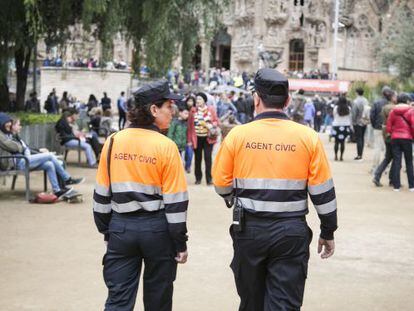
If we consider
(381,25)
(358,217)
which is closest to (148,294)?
(358,217)

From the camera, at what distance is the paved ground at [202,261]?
640cm

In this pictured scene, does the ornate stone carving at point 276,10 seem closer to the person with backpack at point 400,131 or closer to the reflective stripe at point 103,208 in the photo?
the person with backpack at point 400,131

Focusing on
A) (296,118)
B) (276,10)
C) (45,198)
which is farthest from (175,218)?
(276,10)

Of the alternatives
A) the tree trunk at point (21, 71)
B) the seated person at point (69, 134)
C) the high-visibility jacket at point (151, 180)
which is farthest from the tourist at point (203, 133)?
the high-visibility jacket at point (151, 180)

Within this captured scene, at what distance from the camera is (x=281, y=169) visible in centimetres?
452

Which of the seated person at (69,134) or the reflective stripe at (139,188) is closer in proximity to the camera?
the reflective stripe at (139,188)

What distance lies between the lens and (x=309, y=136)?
4555mm

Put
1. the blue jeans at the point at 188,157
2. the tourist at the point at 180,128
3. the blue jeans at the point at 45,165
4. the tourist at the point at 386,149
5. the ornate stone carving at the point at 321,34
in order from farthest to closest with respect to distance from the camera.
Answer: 1. the ornate stone carving at the point at 321,34
2. the blue jeans at the point at 188,157
3. the tourist at the point at 180,128
4. the tourist at the point at 386,149
5. the blue jeans at the point at 45,165

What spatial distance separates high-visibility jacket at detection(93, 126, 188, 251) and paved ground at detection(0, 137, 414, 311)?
1.70 meters

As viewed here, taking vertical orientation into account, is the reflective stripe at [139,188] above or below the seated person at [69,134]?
Result: above

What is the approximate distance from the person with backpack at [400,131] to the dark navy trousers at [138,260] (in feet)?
31.8

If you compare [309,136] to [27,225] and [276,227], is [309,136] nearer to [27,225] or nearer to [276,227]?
[276,227]

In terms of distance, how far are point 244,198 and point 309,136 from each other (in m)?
0.54

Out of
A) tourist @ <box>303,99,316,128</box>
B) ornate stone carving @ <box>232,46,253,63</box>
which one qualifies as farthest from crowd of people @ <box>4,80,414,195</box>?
ornate stone carving @ <box>232,46,253,63</box>
